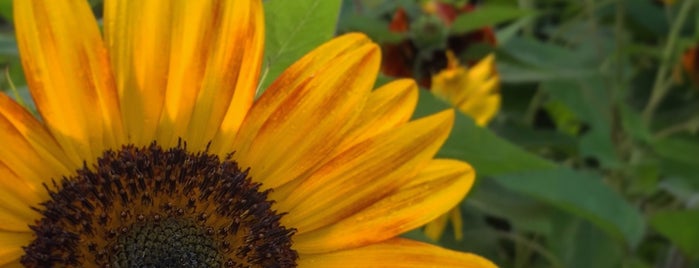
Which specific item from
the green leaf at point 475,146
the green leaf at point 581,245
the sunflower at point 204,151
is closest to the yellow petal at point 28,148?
the sunflower at point 204,151

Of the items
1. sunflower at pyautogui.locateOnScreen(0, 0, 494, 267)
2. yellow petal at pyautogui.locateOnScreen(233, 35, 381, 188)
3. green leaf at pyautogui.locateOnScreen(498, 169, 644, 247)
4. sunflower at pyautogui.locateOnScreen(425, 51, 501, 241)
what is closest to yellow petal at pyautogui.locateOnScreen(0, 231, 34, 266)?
sunflower at pyautogui.locateOnScreen(0, 0, 494, 267)

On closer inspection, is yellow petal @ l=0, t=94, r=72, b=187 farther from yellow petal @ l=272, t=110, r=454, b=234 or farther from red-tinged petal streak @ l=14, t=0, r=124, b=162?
yellow petal @ l=272, t=110, r=454, b=234

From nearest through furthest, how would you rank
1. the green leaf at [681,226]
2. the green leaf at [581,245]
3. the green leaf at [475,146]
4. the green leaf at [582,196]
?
the green leaf at [475,146] → the green leaf at [582,196] → the green leaf at [681,226] → the green leaf at [581,245]

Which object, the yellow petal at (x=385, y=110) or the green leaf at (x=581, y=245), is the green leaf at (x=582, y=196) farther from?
the yellow petal at (x=385, y=110)

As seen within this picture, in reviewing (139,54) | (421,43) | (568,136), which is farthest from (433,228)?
(568,136)

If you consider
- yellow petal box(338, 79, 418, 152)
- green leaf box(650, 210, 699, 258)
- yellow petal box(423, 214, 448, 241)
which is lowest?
green leaf box(650, 210, 699, 258)

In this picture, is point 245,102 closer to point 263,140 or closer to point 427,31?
point 263,140

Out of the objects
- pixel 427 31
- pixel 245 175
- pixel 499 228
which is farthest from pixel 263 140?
pixel 499 228
